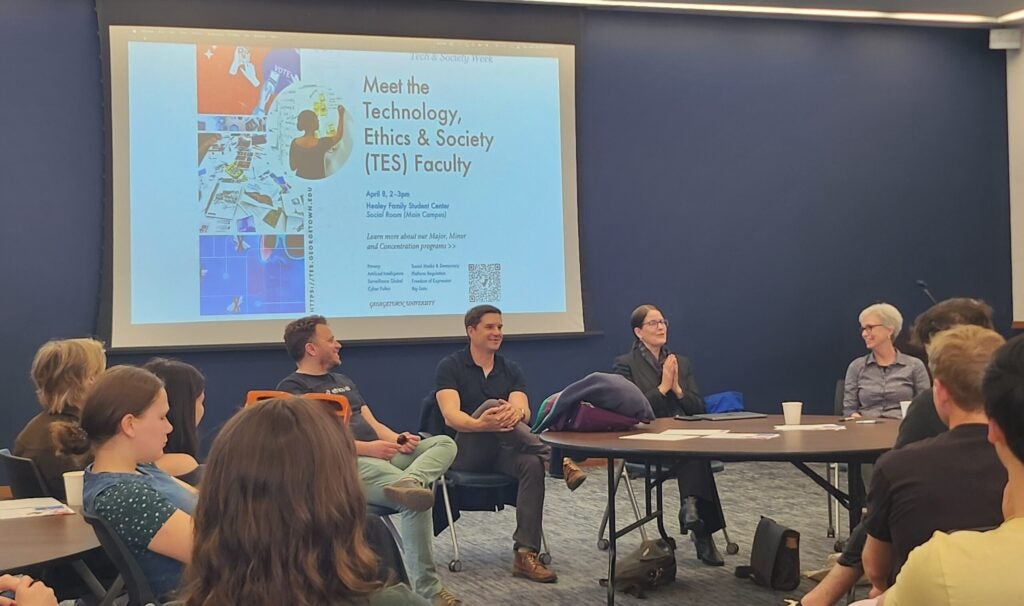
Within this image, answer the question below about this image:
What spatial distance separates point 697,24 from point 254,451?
724 centimetres

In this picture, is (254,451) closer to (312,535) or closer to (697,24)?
(312,535)

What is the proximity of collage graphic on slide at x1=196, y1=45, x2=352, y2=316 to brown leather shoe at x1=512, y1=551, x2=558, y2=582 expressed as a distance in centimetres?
295

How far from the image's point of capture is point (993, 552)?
1.39m

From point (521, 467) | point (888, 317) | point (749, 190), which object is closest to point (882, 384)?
point (888, 317)

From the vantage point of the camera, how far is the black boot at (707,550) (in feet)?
15.9

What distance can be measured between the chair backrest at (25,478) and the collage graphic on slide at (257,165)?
378 centimetres

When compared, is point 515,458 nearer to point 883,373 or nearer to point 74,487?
point 883,373

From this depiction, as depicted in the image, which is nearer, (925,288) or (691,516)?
(691,516)

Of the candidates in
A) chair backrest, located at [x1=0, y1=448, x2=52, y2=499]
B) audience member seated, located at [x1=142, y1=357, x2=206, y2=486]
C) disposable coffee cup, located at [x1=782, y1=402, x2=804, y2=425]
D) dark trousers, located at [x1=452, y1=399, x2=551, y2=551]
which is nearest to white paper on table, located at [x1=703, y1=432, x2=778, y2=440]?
disposable coffee cup, located at [x1=782, y1=402, x2=804, y2=425]

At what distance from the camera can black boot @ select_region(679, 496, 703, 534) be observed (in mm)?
4871

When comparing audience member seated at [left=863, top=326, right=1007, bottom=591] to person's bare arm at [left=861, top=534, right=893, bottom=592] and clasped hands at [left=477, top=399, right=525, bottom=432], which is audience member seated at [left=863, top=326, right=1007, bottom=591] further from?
clasped hands at [left=477, top=399, right=525, bottom=432]

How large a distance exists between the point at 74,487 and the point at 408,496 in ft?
4.20

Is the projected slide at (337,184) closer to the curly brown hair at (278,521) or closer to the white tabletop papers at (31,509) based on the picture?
the white tabletop papers at (31,509)

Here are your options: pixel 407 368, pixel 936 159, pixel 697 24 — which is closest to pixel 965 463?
pixel 407 368
